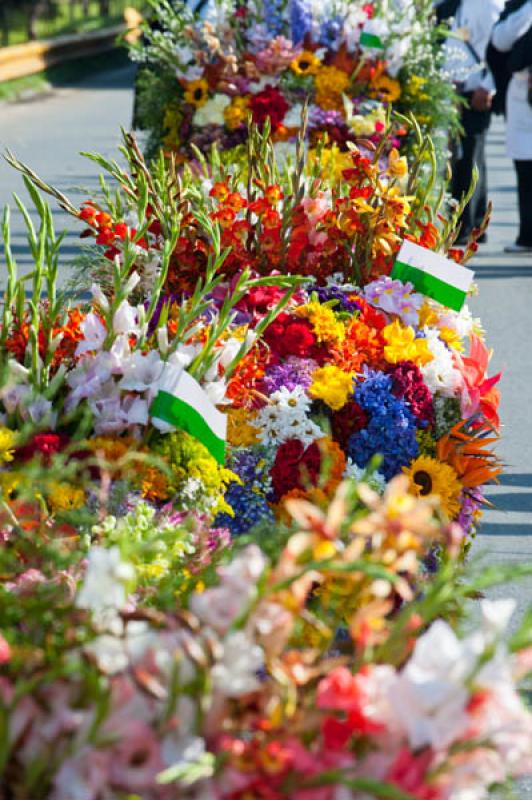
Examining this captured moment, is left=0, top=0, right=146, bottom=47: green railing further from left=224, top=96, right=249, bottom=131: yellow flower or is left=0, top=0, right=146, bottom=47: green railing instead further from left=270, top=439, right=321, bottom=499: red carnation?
left=270, top=439, right=321, bottom=499: red carnation

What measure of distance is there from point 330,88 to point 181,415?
4339mm

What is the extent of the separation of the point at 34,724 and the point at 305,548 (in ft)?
0.98

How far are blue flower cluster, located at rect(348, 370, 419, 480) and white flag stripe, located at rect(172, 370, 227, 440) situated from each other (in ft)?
1.77

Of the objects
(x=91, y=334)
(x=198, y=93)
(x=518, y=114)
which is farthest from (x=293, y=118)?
(x=91, y=334)

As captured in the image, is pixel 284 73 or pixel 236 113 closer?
pixel 236 113

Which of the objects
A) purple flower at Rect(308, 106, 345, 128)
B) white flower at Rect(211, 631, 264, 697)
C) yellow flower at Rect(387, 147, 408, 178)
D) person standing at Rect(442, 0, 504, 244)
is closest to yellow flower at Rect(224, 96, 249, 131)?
purple flower at Rect(308, 106, 345, 128)

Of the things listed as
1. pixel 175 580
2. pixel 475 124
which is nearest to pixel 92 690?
pixel 175 580

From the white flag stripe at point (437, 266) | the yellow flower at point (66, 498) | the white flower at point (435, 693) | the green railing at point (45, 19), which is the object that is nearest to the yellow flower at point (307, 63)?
the white flag stripe at point (437, 266)

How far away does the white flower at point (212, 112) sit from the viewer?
6.54 m

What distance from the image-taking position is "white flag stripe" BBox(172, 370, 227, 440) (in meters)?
2.52

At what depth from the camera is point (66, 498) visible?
241 cm

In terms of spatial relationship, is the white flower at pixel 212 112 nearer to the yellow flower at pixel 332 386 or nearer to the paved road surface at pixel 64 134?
the paved road surface at pixel 64 134

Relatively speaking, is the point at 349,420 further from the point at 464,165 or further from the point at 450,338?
the point at 464,165

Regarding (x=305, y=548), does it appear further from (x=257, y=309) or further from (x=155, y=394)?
(x=257, y=309)
